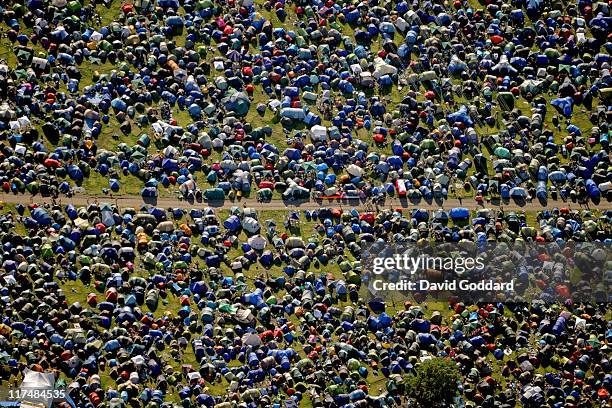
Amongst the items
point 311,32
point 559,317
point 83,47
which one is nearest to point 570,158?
point 559,317

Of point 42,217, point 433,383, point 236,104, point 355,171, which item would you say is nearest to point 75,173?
point 42,217

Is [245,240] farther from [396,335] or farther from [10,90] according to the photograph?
[10,90]

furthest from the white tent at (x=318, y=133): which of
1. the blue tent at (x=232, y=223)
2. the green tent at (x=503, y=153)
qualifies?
the green tent at (x=503, y=153)

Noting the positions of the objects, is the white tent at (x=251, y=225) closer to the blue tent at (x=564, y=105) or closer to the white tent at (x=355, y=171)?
the white tent at (x=355, y=171)

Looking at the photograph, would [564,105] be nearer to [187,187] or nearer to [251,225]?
[251,225]

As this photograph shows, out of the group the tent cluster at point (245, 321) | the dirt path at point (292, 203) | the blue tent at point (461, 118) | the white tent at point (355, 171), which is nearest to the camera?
the tent cluster at point (245, 321)

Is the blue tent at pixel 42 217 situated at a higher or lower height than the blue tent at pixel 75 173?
lower

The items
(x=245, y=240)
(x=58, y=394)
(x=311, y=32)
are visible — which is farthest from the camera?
(x=311, y=32)
